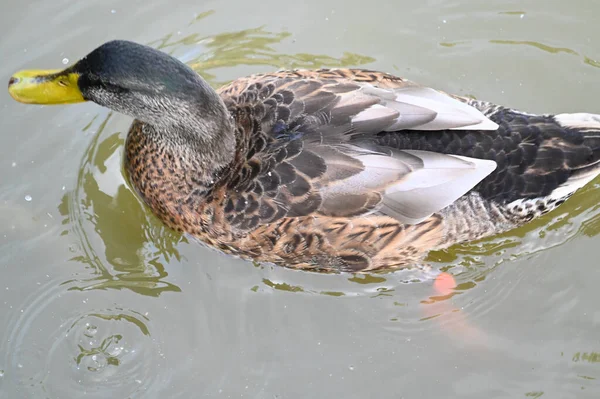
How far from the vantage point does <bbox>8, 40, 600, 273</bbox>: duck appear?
4273 millimetres

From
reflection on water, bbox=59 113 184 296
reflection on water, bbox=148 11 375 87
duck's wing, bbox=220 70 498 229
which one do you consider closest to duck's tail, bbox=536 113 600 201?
duck's wing, bbox=220 70 498 229

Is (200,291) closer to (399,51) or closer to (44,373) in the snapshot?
(44,373)

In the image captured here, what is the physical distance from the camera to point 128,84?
162 inches

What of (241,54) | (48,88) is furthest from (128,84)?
(241,54)

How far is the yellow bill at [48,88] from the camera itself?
13.9ft

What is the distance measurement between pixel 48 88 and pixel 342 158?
1870 mm

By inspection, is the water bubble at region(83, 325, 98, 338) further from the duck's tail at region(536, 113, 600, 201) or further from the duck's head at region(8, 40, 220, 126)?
the duck's tail at region(536, 113, 600, 201)

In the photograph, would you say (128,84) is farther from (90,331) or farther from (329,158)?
(90,331)

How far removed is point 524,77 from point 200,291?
130 inches

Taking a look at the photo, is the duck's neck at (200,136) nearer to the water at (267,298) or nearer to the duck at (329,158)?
the duck at (329,158)

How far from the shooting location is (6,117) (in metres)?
5.89

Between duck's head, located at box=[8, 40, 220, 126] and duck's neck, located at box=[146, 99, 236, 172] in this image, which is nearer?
duck's head, located at box=[8, 40, 220, 126]

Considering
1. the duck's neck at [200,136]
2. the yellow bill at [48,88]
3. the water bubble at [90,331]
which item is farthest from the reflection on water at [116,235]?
the yellow bill at [48,88]

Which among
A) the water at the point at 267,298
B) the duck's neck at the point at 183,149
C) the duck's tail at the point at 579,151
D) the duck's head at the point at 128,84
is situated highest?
the duck's head at the point at 128,84
